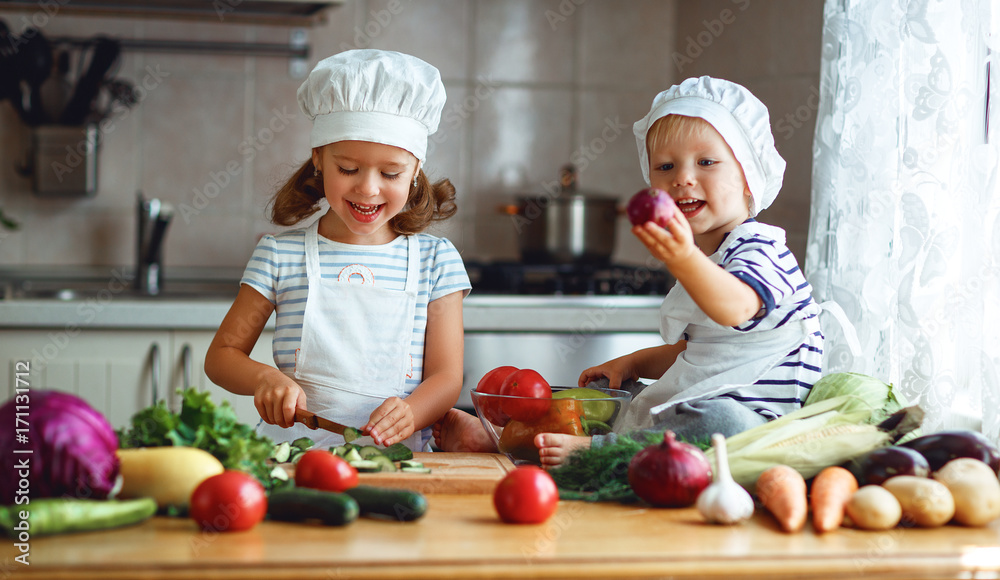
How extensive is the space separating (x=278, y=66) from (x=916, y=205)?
1839 millimetres

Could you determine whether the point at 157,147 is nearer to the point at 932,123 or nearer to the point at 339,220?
the point at 339,220

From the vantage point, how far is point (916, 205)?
140 centimetres

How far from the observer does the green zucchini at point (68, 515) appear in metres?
0.71

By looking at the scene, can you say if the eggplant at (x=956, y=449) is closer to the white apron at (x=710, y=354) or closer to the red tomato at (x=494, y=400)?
the white apron at (x=710, y=354)

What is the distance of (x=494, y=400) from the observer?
1063 mm

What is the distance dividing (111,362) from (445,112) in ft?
3.94

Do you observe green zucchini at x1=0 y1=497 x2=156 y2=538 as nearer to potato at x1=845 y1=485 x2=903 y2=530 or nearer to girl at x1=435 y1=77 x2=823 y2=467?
girl at x1=435 y1=77 x2=823 y2=467

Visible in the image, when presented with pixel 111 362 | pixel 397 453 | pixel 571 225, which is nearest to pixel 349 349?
pixel 397 453

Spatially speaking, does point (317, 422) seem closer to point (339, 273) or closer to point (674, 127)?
point (339, 273)

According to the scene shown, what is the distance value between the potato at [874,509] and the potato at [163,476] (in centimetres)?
58

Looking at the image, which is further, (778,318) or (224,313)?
(224,313)

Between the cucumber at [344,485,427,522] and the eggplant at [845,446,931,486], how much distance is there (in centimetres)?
43

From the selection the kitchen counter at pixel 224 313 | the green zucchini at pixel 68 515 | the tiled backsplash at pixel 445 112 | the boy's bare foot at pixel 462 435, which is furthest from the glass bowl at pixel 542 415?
the tiled backsplash at pixel 445 112

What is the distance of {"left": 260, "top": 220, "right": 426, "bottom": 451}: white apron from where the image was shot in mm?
1356
